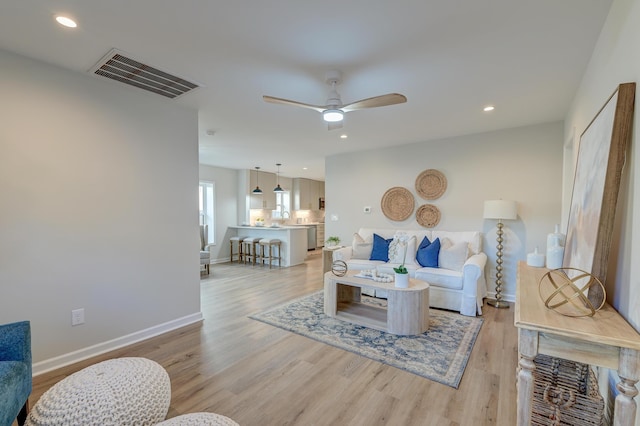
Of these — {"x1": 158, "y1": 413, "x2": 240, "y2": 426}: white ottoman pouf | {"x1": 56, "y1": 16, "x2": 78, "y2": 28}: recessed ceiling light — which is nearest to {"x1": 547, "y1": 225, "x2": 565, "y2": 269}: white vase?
{"x1": 158, "y1": 413, "x2": 240, "y2": 426}: white ottoman pouf

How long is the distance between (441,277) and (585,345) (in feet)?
9.37

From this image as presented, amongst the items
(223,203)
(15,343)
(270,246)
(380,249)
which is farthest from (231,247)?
(15,343)

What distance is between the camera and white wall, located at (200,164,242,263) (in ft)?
25.0

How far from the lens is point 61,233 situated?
251 cm

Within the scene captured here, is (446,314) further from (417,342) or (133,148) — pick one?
(133,148)

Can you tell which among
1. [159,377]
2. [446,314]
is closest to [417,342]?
[446,314]

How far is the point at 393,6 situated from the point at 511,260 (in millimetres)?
4027

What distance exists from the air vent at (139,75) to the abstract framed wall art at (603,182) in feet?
10.0

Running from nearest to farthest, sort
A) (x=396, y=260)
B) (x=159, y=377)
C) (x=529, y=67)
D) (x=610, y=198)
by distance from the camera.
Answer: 1. (x=610, y=198)
2. (x=159, y=377)
3. (x=529, y=67)
4. (x=396, y=260)

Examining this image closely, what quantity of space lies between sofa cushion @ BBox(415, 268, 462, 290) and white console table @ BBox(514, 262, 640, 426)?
8.20ft

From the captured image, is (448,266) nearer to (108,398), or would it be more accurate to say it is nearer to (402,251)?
(402,251)

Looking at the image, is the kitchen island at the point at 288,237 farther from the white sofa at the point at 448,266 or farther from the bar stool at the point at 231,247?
the white sofa at the point at 448,266

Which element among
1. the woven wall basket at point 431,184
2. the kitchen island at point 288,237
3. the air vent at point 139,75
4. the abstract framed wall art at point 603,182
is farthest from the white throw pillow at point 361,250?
the air vent at point 139,75

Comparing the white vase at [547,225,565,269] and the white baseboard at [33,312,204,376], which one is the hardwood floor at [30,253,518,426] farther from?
the white vase at [547,225,565,269]
